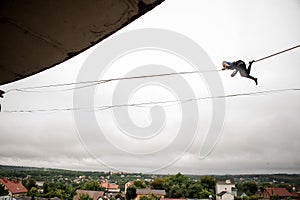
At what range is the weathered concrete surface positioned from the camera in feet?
5.13

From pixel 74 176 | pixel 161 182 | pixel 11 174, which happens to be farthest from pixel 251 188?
pixel 74 176

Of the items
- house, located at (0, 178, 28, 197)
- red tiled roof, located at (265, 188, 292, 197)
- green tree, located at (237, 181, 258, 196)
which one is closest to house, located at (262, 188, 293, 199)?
red tiled roof, located at (265, 188, 292, 197)

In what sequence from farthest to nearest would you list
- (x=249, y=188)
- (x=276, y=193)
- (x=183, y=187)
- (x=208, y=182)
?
1. (x=249, y=188)
2. (x=208, y=182)
3. (x=276, y=193)
4. (x=183, y=187)

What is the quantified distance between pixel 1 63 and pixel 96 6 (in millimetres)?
1269

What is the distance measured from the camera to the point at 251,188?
212 feet

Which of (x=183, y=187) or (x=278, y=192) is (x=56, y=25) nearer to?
(x=183, y=187)

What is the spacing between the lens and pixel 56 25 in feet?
5.74

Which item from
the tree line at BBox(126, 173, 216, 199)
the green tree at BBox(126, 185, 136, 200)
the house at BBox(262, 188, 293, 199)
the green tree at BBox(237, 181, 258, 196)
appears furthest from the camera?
the green tree at BBox(237, 181, 258, 196)

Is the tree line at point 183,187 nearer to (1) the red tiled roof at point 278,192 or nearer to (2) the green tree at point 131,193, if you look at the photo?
(2) the green tree at point 131,193

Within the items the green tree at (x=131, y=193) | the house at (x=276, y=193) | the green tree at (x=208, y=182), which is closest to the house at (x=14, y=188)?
the green tree at (x=131, y=193)

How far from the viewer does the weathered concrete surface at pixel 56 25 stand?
1.56 meters

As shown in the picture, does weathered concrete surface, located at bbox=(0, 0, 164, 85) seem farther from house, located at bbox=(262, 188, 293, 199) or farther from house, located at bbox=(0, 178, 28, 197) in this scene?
house, located at bbox=(0, 178, 28, 197)

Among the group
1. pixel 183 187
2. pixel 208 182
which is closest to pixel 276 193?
pixel 208 182

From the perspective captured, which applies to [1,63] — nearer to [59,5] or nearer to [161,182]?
[59,5]
